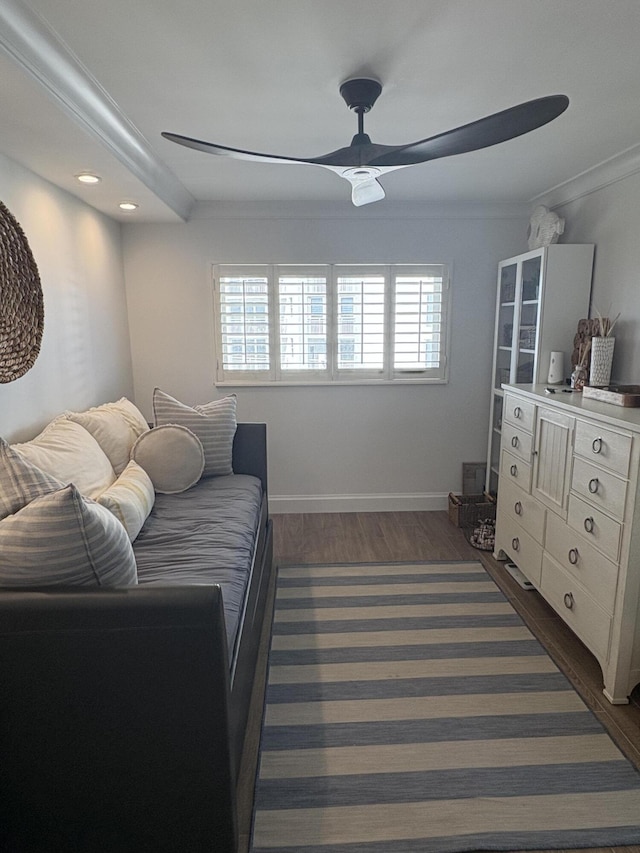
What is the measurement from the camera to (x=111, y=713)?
1255 millimetres

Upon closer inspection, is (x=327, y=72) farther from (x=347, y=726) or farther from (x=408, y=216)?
(x=347, y=726)

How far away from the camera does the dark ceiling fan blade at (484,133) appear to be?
133 cm

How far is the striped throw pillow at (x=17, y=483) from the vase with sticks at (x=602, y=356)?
2656mm

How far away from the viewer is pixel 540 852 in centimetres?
145

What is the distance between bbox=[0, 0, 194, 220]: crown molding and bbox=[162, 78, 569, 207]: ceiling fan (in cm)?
41

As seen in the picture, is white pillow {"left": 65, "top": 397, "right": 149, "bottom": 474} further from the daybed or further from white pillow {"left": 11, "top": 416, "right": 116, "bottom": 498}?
the daybed

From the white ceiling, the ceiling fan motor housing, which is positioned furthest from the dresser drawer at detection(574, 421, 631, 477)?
the ceiling fan motor housing

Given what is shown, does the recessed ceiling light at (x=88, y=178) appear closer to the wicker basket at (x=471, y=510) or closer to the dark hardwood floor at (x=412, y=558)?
the dark hardwood floor at (x=412, y=558)

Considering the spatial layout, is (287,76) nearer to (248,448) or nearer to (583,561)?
(248,448)

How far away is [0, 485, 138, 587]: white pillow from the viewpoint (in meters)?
1.24

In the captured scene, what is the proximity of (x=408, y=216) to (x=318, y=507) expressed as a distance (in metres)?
2.32

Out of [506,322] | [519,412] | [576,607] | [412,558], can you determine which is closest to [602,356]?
[519,412]

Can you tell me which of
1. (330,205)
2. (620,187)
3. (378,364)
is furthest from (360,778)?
(330,205)

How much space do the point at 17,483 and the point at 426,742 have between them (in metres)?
1.63
